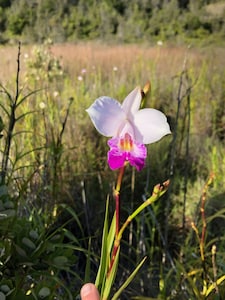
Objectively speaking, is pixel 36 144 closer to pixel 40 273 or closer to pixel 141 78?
pixel 40 273

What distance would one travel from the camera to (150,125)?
67cm

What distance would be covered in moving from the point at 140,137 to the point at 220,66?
4.22 m

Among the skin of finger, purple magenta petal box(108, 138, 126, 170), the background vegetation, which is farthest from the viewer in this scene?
the background vegetation

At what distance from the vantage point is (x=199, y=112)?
356 centimetres

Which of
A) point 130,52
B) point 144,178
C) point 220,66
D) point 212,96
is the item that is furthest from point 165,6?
point 144,178

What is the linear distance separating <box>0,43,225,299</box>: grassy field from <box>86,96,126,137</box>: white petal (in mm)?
47

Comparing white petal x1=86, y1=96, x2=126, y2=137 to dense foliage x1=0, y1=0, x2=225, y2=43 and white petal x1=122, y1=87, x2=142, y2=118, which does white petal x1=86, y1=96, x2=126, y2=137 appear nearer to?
white petal x1=122, y1=87, x2=142, y2=118

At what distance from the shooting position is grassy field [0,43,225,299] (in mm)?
970

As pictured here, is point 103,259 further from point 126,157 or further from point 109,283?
point 126,157

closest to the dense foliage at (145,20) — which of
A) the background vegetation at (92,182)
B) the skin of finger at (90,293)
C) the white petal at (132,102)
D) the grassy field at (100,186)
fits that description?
the background vegetation at (92,182)

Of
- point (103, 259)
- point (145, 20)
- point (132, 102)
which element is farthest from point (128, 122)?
point (145, 20)

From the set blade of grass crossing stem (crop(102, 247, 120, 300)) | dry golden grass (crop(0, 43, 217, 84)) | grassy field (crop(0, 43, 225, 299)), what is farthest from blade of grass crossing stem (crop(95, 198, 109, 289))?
dry golden grass (crop(0, 43, 217, 84))

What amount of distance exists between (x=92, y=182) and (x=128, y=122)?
185 centimetres

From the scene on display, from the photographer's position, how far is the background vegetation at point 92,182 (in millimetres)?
940
